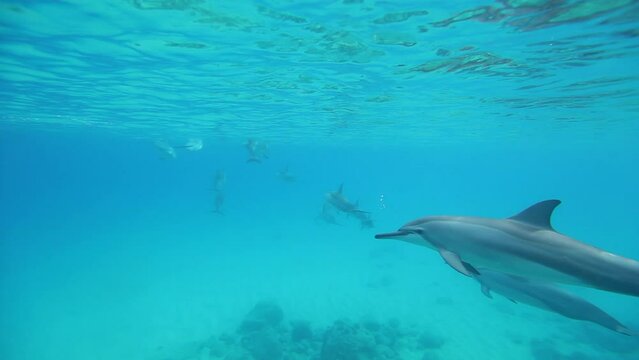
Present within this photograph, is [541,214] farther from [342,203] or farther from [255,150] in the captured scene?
[255,150]

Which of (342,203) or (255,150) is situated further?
(255,150)

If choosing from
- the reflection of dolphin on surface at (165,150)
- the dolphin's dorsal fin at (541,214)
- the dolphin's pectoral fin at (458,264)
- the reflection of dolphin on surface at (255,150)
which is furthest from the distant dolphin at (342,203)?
the reflection of dolphin on surface at (165,150)

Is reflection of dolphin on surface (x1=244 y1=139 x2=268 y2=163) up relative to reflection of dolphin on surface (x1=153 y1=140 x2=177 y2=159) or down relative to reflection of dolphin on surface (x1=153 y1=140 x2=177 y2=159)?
up

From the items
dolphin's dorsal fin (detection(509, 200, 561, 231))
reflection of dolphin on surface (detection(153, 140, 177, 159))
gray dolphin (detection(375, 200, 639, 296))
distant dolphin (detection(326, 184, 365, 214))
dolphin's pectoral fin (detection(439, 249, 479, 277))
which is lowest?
reflection of dolphin on surface (detection(153, 140, 177, 159))

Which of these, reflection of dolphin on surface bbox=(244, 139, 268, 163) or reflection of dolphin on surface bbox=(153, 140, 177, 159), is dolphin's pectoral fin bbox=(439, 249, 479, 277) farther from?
reflection of dolphin on surface bbox=(153, 140, 177, 159)

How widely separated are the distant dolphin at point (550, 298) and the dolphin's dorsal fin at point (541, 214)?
7.50 feet

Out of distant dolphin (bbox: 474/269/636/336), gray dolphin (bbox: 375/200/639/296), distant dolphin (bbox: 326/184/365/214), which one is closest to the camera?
gray dolphin (bbox: 375/200/639/296)

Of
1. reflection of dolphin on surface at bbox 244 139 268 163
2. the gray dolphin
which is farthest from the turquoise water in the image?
the gray dolphin

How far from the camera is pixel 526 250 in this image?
4.66 metres

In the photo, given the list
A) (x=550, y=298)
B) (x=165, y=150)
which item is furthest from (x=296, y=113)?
(x=550, y=298)

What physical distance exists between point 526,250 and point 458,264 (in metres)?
0.83

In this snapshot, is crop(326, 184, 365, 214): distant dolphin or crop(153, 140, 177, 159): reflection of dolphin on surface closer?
crop(326, 184, 365, 214): distant dolphin

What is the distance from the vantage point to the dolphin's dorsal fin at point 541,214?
480 centimetres

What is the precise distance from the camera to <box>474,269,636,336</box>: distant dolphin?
7066mm
